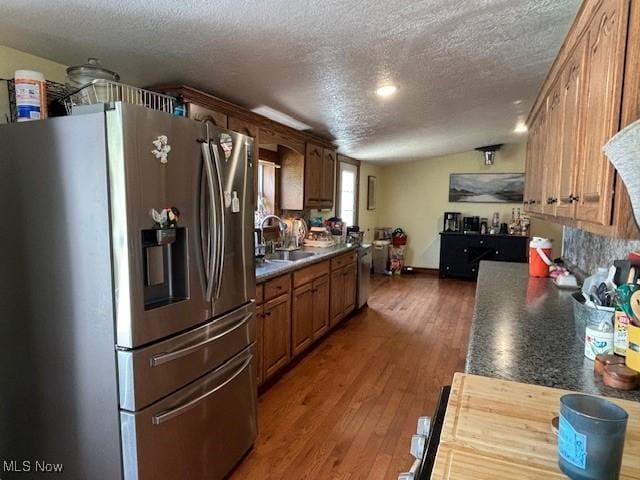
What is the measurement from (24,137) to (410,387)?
2714 millimetres

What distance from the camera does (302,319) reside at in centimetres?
321

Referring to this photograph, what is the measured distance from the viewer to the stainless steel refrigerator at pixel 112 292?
4.56 feet

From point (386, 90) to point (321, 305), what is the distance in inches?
75.2

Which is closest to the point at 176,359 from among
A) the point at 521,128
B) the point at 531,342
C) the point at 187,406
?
the point at 187,406

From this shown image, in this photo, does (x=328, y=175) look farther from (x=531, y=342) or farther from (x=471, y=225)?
(x=531, y=342)

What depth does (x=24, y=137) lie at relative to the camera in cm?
148

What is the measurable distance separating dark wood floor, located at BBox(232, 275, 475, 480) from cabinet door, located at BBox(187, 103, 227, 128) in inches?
73.7

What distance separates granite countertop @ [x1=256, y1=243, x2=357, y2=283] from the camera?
2589 mm

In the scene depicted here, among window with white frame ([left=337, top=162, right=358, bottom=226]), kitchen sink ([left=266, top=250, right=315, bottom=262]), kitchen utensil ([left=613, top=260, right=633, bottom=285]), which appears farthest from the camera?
window with white frame ([left=337, top=162, right=358, bottom=226])

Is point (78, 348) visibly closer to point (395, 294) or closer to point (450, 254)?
point (395, 294)

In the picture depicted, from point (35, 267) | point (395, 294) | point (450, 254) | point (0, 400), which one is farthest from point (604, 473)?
point (450, 254)

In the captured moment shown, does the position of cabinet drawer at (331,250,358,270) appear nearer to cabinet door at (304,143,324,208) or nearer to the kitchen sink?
the kitchen sink

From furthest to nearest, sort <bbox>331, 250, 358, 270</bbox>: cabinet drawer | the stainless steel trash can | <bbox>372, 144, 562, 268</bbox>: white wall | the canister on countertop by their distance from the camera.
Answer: the stainless steel trash can < <bbox>372, 144, 562, 268</bbox>: white wall < <bbox>331, 250, 358, 270</bbox>: cabinet drawer < the canister on countertop
